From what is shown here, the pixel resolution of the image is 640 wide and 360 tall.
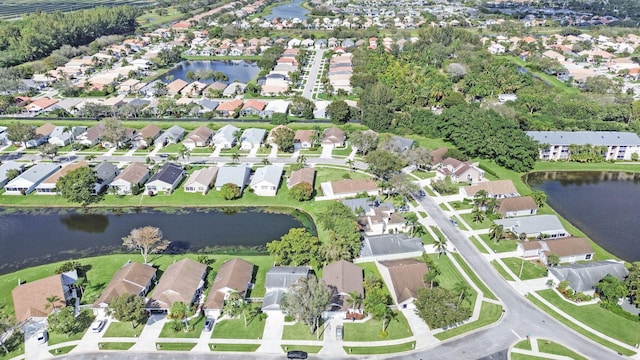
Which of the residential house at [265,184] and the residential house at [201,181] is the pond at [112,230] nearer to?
the residential house at [265,184]

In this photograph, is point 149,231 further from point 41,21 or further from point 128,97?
point 41,21

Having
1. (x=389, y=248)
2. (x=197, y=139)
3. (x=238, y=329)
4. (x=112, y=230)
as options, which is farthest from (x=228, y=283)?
(x=197, y=139)

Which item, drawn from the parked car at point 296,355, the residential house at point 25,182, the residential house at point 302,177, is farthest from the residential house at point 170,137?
the parked car at point 296,355

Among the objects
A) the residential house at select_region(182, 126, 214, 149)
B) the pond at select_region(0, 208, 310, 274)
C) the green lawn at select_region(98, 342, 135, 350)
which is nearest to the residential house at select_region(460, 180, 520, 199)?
the pond at select_region(0, 208, 310, 274)

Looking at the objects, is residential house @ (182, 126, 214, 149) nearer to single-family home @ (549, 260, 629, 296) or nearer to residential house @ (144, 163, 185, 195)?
residential house @ (144, 163, 185, 195)

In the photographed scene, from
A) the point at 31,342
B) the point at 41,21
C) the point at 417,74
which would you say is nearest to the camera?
the point at 31,342

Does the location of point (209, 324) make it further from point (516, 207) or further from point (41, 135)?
point (41, 135)

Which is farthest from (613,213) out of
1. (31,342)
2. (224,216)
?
(31,342)
